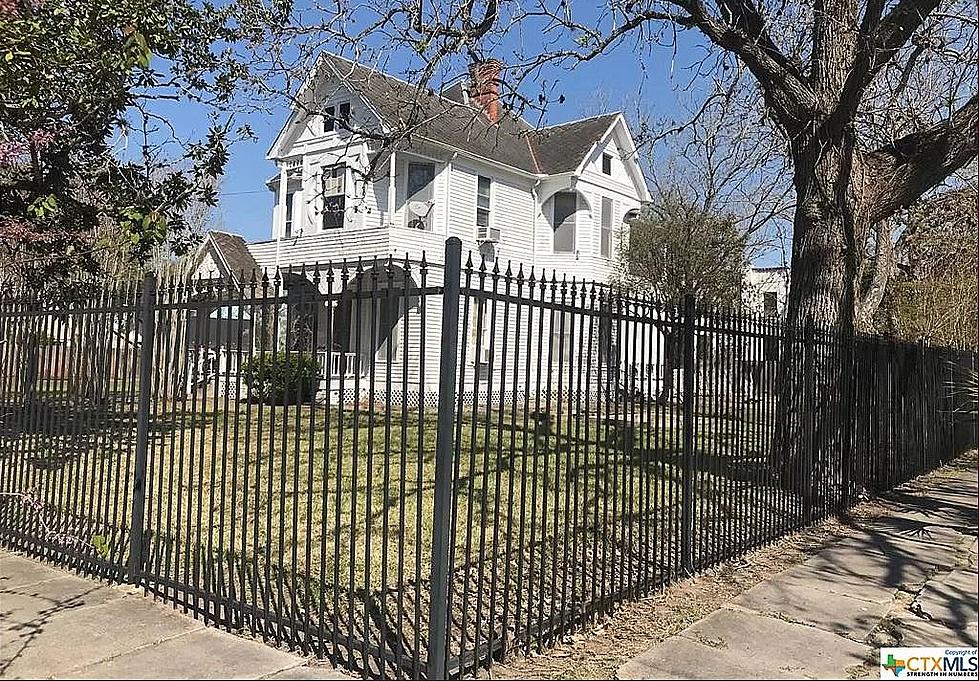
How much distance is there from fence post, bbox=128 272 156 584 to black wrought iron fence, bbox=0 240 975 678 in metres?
0.02

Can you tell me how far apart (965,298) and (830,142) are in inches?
343

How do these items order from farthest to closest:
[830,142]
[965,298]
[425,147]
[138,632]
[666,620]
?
[425,147], [965,298], [830,142], [666,620], [138,632]

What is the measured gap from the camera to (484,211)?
2280 centimetres

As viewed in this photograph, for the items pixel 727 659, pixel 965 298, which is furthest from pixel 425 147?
pixel 727 659

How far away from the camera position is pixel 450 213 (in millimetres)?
21453

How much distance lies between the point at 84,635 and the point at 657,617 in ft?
12.4

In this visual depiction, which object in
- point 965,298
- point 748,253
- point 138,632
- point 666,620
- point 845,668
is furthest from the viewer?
point 748,253

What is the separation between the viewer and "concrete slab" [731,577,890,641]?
199 inches

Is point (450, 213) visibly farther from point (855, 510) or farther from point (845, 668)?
point (845, 668)

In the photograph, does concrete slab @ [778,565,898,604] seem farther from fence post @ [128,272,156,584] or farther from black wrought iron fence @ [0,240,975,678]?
fence post @ [128,272,156,584]

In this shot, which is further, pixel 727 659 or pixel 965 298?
pixel 965 298

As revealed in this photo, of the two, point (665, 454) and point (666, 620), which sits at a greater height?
point (665, 454)

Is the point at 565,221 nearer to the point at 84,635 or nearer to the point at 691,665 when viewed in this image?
the point at 691,665

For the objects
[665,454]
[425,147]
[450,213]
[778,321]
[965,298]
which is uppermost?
[425,147]
